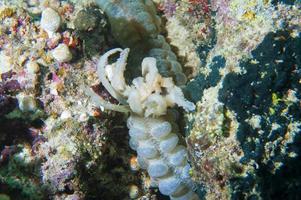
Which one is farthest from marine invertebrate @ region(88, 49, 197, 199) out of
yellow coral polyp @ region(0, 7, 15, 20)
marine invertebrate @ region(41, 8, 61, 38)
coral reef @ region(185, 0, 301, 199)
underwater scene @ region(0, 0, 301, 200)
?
yellow coral polyp @ region(0, 7, 15, 20)

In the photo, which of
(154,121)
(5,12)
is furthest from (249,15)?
(5,12)

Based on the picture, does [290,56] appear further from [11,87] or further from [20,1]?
[20,1]

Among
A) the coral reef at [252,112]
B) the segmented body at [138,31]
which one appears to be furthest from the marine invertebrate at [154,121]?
the segmented body at [138,31]

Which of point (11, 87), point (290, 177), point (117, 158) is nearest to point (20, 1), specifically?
point (11, 87)

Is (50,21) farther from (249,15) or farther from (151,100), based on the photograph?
(249,15)

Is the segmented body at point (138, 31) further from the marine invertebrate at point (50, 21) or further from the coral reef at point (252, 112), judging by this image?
the coral reef at point (252, 112)

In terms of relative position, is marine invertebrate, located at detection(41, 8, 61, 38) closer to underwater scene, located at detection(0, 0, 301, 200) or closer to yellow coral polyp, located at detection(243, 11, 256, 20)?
underwater scene, located at detection(0, 0, 301, 200)
